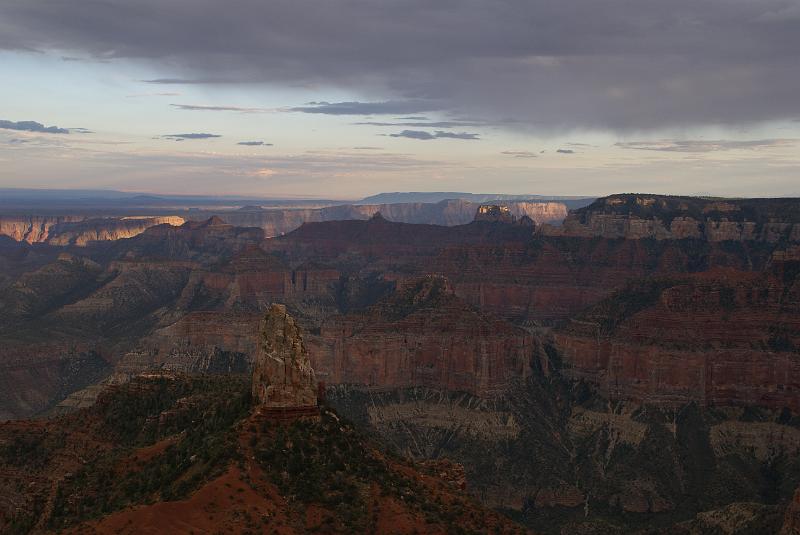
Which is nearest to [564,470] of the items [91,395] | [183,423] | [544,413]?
[544,413]

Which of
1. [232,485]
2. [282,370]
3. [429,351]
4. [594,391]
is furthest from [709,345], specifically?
[232,485]

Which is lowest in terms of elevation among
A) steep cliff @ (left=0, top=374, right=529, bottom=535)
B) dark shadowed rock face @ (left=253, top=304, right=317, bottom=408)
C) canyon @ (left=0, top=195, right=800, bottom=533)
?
canyon @ (left=0, top=195, right=800, bottom=533)

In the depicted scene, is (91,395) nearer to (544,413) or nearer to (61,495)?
(544,413)

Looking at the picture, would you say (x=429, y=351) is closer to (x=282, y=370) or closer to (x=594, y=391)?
(x=594, y=391)

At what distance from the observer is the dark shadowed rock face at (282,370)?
190ft

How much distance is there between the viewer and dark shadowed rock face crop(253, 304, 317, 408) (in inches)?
2281

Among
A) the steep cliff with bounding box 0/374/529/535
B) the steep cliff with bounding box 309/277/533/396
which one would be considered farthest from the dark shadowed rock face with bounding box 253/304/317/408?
the steep cliff with bounding box 309/277/533/396

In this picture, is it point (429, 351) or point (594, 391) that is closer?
point (429, 351)

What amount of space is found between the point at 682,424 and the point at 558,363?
2662 centimetres

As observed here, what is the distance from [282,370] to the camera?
57750mm

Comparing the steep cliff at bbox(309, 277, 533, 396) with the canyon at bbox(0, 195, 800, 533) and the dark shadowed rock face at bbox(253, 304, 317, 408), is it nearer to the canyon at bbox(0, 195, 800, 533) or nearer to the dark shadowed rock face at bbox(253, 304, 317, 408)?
the canyon at bbox(0, 195, 800, 533)

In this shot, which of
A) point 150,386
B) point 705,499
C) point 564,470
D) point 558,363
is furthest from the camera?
point 558,363

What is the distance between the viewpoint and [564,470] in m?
133

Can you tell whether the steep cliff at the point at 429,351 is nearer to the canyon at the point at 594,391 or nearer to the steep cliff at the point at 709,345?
the canyon at the point at 594,391
